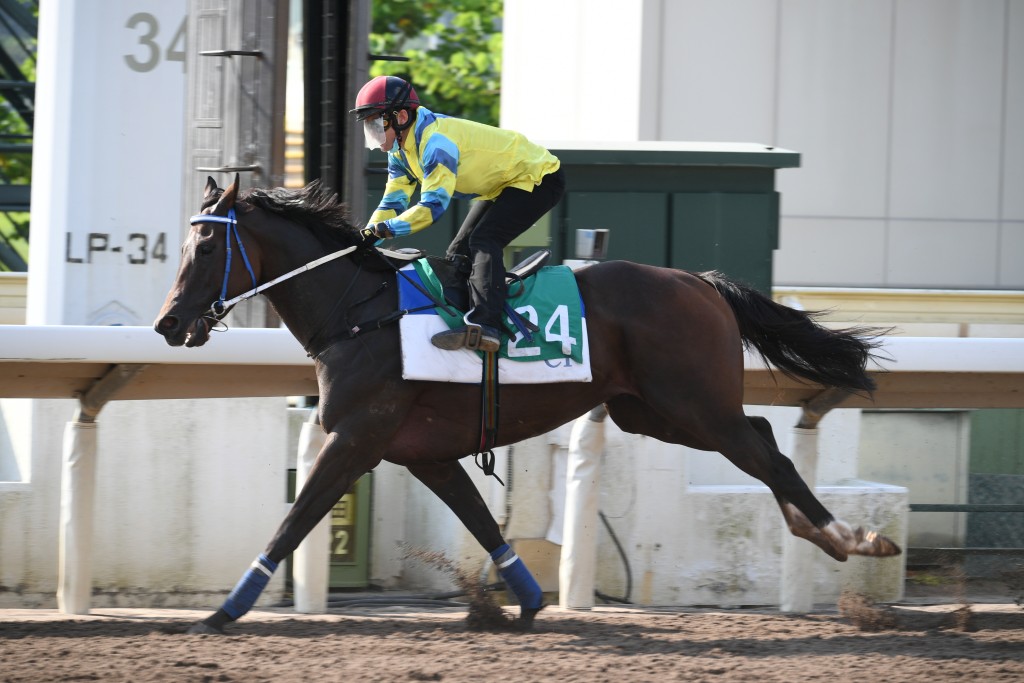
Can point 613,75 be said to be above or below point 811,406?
above

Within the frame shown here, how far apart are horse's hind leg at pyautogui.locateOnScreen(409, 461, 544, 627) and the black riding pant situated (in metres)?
0.77

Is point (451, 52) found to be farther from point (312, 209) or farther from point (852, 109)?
point (312, 209)

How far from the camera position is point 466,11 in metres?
16.3

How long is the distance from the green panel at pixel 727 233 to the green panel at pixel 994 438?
2.25 m

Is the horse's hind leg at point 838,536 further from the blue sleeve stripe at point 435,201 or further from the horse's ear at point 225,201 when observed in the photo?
the horse's ear at point 225,201

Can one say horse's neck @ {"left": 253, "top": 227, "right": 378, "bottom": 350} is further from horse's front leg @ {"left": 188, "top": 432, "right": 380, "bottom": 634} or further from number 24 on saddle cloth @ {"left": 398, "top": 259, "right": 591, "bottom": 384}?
horse's front leg @ {"left": 188, "top": 432, "right": 380, "bottom": 634}

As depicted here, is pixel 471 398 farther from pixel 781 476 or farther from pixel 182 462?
pixel 182 462

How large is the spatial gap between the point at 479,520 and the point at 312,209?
5.11 ft

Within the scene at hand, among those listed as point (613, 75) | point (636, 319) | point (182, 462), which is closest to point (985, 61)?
point (613, 75)

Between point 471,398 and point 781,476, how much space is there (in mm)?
1382

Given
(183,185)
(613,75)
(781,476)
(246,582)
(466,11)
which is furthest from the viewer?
(466,11)

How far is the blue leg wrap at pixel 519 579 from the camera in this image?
5770mm

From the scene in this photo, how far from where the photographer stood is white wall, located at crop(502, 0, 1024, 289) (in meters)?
11.1

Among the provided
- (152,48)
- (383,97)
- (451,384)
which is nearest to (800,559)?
(451,384)
